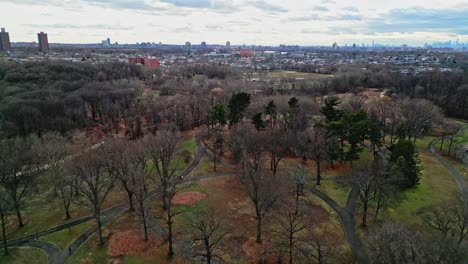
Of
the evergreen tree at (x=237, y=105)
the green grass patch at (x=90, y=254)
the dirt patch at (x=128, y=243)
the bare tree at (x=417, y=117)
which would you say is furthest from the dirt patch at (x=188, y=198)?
the bare tree at (x=417, y=117)

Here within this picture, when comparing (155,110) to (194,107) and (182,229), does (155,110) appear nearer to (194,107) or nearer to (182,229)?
(194,107)

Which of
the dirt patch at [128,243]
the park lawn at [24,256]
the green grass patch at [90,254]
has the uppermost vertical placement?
the dirt patch at [128,243]

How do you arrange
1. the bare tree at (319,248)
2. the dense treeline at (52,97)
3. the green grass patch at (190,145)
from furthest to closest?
the dense treeline at (52,97)
the green grass patch at (190,145)
the bare tree at (319,248)

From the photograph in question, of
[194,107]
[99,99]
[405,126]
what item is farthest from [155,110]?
[405,126]

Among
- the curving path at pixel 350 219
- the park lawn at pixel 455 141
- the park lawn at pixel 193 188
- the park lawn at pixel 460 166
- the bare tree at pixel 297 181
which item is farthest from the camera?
the park lawn at pixel 455 141

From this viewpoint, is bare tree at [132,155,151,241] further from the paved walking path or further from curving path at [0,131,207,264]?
curving path at [0,131,207,264]

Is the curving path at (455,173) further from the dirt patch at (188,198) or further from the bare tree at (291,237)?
the dirt patch at (188,198)

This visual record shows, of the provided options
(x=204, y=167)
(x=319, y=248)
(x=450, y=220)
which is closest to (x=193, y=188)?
(x=204, y=167)
